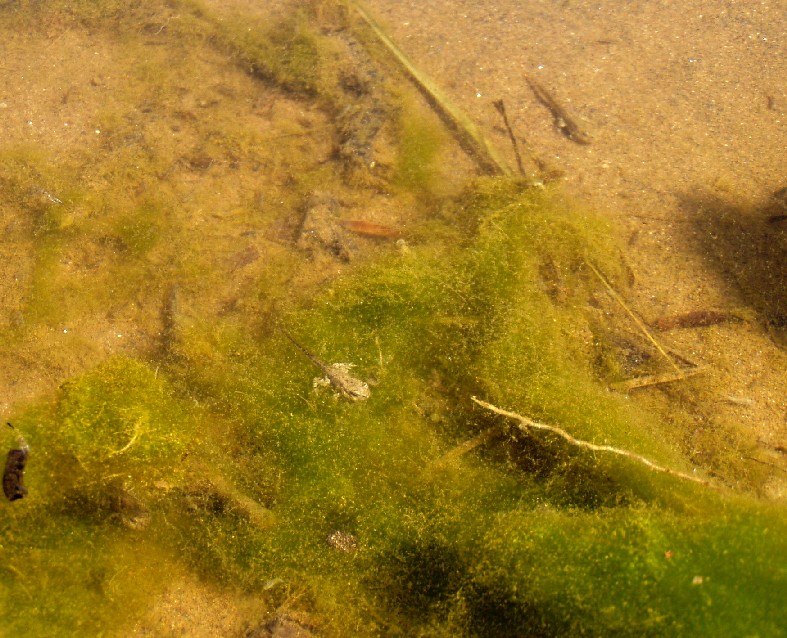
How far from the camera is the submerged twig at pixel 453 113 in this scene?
3.58 metres

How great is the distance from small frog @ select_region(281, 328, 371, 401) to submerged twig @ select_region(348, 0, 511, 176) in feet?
5.43

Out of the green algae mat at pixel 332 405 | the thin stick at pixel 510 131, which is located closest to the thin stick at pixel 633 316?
the green algae mat at pixel 332 405

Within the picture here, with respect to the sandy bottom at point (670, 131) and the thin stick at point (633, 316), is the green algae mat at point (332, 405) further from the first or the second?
the sandy bottom at point (670, 131)

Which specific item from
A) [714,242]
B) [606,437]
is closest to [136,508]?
[606,437]

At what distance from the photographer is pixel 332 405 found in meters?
2.50

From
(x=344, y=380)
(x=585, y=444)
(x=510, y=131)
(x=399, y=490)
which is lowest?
(x=399, y=490)

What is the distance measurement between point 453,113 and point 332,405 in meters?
2.31

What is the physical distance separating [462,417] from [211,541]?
109cm

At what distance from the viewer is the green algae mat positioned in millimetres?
1916

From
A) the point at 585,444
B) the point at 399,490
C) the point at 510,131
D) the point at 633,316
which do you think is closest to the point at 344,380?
the point at 399,490

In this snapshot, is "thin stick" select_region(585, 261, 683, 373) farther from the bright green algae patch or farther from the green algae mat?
the bright green algae patch

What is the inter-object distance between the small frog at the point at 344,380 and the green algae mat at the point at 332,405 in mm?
16

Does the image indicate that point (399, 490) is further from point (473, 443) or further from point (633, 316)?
point (633, 316)

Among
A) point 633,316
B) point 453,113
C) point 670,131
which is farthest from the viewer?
point 453,113
